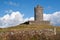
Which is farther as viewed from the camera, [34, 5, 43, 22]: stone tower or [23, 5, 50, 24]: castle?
[34, 5, 43, 22]: stone tower

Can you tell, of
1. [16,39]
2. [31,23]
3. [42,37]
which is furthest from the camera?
[31,23]

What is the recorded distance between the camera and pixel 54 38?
10188 millimetres

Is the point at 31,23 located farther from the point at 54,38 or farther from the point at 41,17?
the point at 54,38

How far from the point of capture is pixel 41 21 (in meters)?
62.7

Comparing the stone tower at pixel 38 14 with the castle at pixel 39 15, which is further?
the stone tower at pixel 38 14

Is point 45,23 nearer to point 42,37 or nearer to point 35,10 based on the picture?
point 35,10

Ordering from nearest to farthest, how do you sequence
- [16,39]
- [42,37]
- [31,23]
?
[16,39] < [42,37] < [31,23]

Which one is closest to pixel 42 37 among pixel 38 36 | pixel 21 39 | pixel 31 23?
pixel 38 36

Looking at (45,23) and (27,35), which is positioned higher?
(27,35)

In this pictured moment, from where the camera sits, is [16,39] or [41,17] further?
[41,17]

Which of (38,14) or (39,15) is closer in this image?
(39,15)

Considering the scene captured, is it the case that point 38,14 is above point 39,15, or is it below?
above

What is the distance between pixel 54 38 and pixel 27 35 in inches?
57.4

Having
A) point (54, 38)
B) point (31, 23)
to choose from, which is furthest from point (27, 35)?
point (31, 23)
